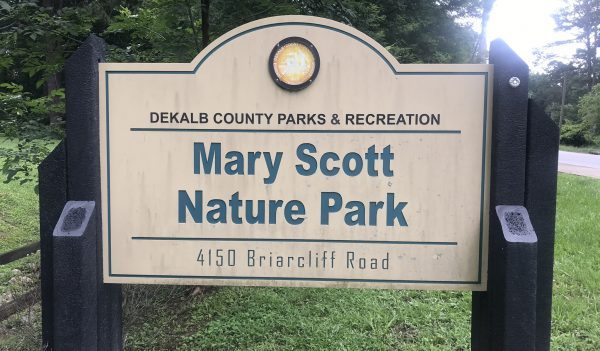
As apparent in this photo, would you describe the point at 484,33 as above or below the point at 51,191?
above

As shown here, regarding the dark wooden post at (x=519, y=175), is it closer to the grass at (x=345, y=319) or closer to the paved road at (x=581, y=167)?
the grass at (x=345, y=319)

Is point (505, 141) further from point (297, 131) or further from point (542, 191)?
point (297, 131)

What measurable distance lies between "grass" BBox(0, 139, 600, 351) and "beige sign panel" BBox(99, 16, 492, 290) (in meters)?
1.61

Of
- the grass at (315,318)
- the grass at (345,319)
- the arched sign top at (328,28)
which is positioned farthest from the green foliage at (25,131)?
the arched sign top at (328,28)

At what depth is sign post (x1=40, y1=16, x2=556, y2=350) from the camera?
2.25 metres

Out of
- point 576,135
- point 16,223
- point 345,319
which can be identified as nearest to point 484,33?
point 16,223

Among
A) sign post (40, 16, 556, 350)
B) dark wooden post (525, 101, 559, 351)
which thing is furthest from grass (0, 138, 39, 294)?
dark wooden post (525, 101, 559, 351)

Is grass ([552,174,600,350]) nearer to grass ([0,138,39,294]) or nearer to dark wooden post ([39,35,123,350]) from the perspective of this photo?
dark wooden post ([39,35,123,350])

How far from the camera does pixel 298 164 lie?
2.29 meters

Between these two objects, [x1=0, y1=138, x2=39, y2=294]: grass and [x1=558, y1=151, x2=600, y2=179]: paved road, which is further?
[x1=558, y1=151, x2=600, y2=179]: paved road

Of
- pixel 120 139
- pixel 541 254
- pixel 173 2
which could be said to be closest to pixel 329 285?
pixel 541 254

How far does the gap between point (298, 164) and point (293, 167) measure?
25 millimetres

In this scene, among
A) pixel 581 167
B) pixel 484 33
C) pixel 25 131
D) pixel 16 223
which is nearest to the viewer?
pixel 25 131

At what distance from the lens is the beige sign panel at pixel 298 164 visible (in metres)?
2.26
